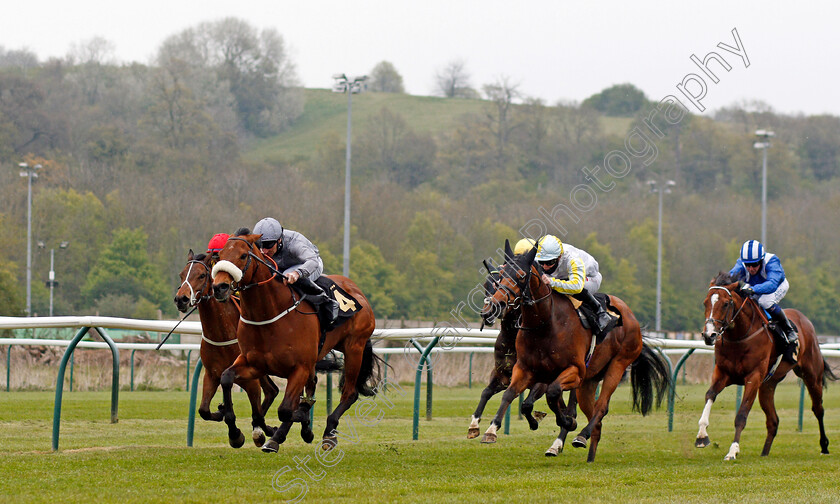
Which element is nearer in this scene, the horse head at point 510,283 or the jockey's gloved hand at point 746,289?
the horse head at point 510,283

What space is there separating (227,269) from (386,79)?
107 m

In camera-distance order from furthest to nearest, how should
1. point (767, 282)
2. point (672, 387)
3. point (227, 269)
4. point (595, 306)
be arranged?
point (672, 387) → point (767, 282) → point (595, 306) → point (227, 269)

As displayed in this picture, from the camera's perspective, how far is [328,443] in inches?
297

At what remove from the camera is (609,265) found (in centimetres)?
4222

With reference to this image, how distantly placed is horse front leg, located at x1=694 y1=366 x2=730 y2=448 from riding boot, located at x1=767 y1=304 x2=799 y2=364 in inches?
26.1

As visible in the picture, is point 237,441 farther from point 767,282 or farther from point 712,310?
point 767,282

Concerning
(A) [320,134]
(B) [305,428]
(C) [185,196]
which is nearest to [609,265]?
(C) [185,196]

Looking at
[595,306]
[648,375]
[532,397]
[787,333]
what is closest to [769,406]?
[787,333]

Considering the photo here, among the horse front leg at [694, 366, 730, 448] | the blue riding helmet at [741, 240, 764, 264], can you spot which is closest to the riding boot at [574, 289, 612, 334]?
the horse front leg at [694, 366, 730, 448]

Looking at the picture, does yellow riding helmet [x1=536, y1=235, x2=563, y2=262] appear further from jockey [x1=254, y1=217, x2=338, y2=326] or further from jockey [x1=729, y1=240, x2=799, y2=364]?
jockey [x1=729, y1=240, x2=799, y2=364]

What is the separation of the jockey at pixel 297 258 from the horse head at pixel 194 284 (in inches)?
22.1

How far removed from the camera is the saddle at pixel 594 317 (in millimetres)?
7863

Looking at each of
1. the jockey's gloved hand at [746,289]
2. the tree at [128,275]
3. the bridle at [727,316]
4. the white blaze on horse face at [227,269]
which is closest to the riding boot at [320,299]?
the white blaze on horse face at [227,269]

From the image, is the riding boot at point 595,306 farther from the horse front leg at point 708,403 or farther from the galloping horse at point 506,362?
the horse front leg at point 708,403
